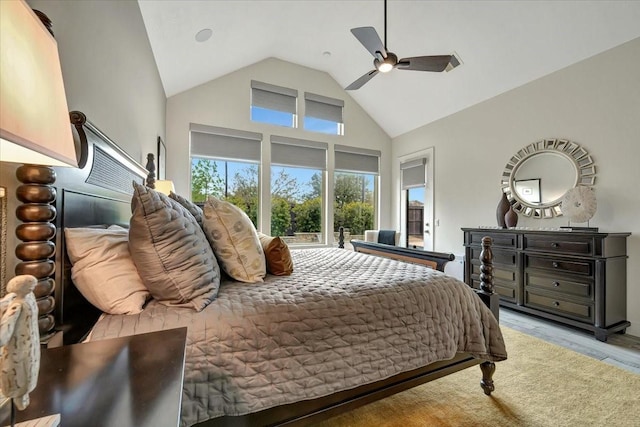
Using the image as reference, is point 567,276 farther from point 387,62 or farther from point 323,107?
point 323,107

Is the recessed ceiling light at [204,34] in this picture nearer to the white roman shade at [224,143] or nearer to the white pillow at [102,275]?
the white roman shade at [224,143]

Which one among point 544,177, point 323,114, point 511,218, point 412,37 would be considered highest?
point 412,37

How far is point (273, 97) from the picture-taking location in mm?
4754

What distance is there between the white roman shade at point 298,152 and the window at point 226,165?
32 centimetres

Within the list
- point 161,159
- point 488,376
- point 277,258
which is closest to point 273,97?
point 161,159

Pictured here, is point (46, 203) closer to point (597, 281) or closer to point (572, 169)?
point (597, 281)

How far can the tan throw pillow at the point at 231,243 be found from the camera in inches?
57.1

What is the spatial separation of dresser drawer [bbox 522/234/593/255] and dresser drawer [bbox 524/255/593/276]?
9 centimetres

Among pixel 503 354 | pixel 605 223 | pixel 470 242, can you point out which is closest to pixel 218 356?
pixel 503 354

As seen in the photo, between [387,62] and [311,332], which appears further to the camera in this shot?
[387,62]

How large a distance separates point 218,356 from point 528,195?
3.99m

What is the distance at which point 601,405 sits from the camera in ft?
5.42

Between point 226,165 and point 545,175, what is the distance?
4450 millimetres

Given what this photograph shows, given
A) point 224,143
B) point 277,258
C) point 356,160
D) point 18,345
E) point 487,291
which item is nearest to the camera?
point 18,345
